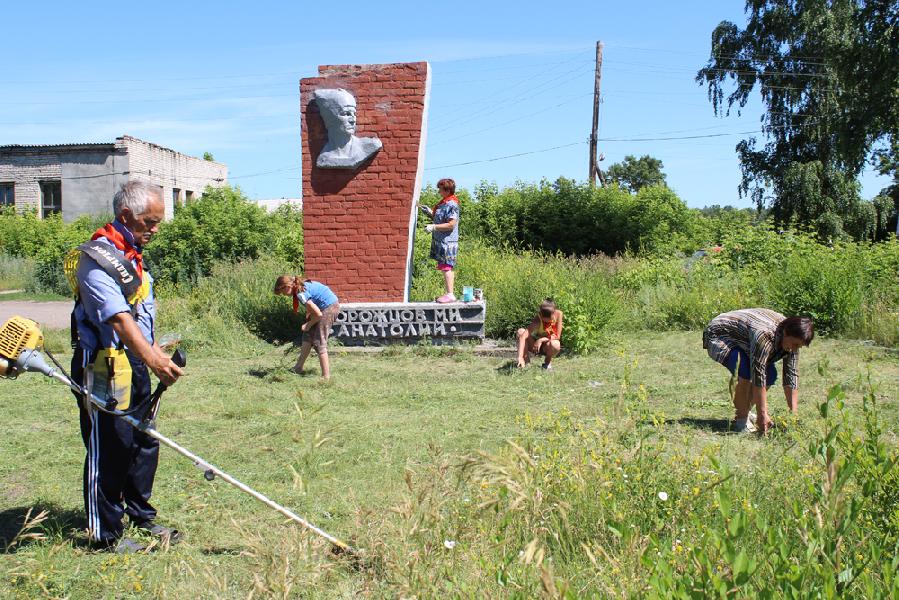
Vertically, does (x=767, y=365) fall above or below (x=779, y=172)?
below

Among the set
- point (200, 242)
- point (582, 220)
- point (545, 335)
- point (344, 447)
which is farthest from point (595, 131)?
point (344, 447)

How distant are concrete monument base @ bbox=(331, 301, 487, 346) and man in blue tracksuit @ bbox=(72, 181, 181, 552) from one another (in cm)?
617

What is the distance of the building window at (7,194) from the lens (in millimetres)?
32562

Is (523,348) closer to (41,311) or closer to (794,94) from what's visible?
(41,311)

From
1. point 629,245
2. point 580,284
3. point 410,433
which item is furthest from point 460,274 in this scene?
point 629,245

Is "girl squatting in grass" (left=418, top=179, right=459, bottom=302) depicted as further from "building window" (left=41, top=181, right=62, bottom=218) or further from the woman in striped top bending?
"building window" (left=41, top=181, right=62, bottom=218)

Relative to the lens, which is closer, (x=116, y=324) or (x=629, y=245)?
(x=116, y=324)

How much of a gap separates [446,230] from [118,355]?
22.6 ft

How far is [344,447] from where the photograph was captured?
18.9 feet

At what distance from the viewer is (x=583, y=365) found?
9.04m

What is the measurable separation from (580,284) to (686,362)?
7.27 feet

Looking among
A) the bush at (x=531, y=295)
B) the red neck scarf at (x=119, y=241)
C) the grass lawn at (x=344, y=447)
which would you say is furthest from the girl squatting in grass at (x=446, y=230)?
the red neck scarf at (x=119, y=241)

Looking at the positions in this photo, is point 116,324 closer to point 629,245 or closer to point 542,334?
point 542,334

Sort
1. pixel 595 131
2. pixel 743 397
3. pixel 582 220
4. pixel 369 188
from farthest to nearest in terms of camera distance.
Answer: pixel 595 131, pixel 582 220, pixel 369 188, pixel 743 397
